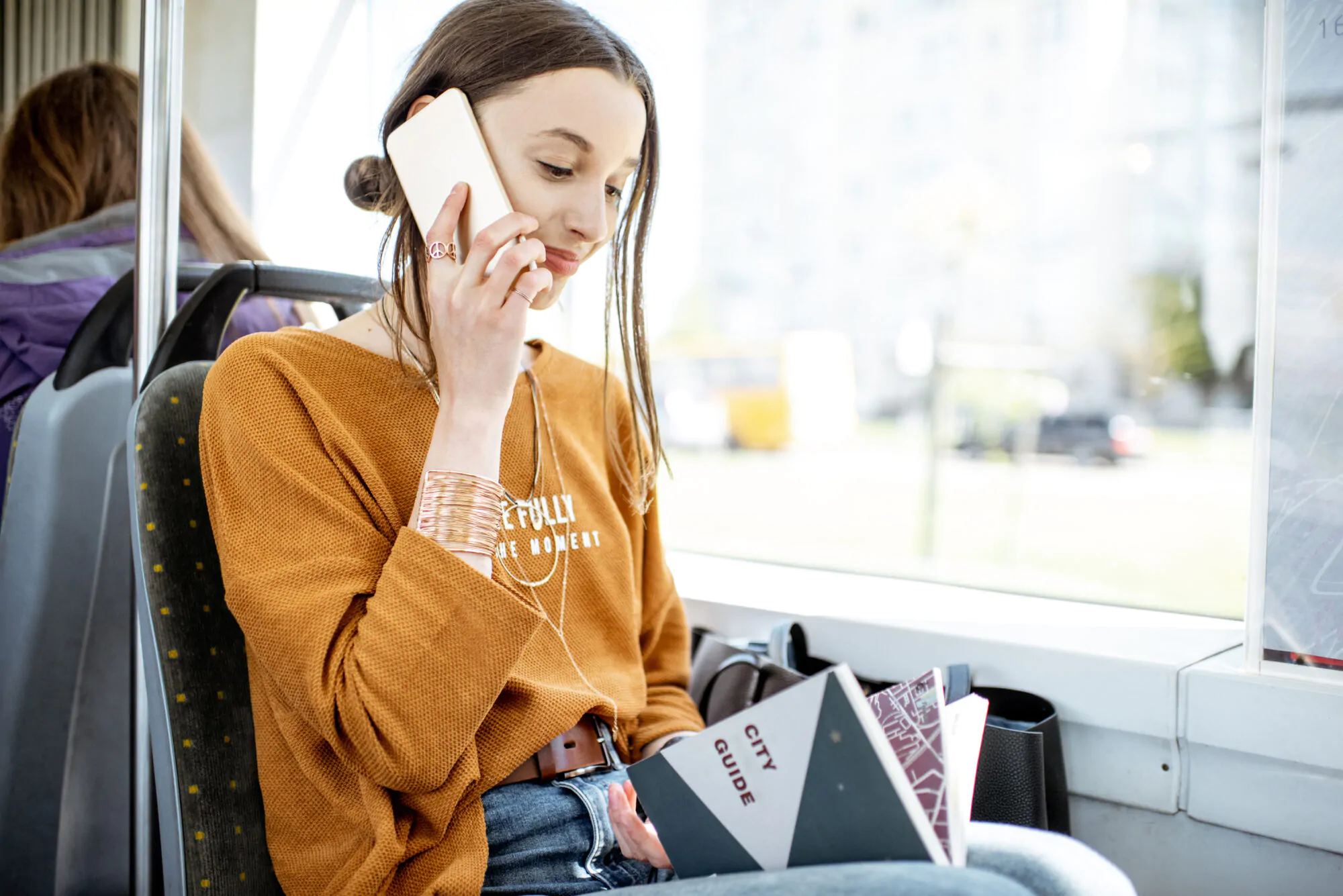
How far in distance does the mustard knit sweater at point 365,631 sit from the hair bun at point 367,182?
0.74 ft

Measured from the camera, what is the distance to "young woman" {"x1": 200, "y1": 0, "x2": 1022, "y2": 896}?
0.79 m

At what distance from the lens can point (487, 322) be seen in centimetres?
87

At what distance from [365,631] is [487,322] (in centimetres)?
30

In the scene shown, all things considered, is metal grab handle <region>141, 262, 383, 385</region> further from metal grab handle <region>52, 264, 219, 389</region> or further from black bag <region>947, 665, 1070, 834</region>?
black bag <region>947, 665, 1070, 834</region>

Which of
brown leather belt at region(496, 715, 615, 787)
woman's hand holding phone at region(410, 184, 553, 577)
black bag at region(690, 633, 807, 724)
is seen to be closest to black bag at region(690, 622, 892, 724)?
black bag at region(690, 633, 807, 724)

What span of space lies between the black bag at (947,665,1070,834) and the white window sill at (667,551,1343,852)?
2.2 inches

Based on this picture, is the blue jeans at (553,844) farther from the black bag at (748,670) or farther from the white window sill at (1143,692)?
the white window sill at (1143,692)

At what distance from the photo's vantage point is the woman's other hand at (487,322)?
0.87 metres

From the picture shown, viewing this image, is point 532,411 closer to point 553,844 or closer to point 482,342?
point 482,342

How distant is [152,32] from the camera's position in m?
1.24

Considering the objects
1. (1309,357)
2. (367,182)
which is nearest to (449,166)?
(367,182)

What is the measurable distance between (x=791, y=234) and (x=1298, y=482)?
5.41m

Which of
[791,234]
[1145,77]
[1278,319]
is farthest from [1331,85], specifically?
[791,234]

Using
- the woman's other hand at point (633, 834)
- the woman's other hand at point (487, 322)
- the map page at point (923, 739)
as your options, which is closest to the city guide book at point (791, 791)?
the map page at point (923, 739)
